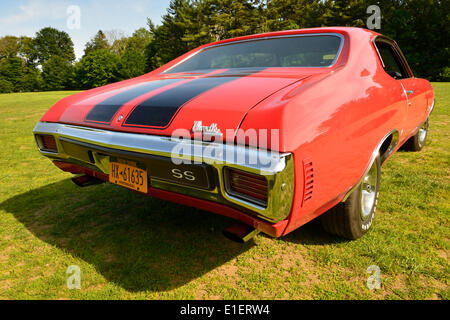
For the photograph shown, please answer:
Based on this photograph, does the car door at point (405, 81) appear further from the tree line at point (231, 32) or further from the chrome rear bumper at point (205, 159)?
the tree line at point (231, 32)

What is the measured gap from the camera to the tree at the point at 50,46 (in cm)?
5575

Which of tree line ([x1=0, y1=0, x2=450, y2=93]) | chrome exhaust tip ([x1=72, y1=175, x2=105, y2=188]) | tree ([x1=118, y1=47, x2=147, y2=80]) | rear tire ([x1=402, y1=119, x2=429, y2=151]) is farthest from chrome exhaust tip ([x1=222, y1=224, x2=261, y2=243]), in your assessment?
tree ([x1=118, y1=47, x2=147, y2=80])

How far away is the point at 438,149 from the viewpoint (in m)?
4.50

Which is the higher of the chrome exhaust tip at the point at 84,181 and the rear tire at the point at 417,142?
the chrome exhaust tip at the point at 84,181

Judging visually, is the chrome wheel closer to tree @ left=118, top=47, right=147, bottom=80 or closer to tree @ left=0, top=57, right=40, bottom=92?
tree @ left=118, top=47, right=147, bottom=80

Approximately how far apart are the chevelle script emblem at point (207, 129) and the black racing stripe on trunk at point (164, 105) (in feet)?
0.65

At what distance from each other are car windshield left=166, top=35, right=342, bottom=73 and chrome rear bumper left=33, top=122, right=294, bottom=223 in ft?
3.24

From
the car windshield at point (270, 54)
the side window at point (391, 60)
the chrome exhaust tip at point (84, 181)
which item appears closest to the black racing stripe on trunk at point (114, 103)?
the car windshield at point (270, 54)

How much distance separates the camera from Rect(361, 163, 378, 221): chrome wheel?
A: 87.7 inches

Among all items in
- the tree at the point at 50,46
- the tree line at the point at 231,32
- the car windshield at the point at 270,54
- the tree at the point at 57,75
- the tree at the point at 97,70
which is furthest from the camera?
the tree at the point at 50,46

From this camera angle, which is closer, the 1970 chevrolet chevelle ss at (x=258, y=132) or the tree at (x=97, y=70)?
the 1970 chevrolet chevelle ss at (x=258, y=132)
